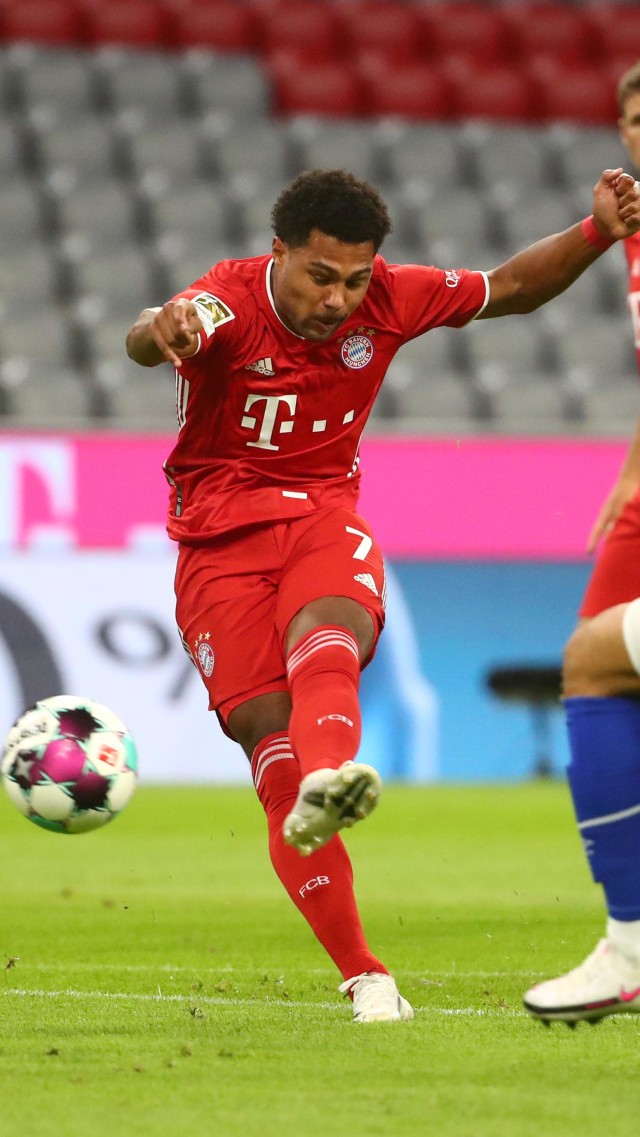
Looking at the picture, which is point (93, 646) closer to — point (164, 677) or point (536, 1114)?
point (164, 677)

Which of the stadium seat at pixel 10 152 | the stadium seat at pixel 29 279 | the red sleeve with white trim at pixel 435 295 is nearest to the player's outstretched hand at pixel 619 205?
the red sleeve with white trim at pixel 435 295

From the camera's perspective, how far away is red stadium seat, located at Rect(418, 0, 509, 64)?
18219mm

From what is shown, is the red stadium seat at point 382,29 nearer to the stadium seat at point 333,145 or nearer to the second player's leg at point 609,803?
the stadium seat at point 333,145

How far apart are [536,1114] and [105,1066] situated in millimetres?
884

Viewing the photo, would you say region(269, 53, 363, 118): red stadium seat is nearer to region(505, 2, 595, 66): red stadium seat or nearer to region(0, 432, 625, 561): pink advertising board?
region(505, 2, 595, 66): red stadium seat

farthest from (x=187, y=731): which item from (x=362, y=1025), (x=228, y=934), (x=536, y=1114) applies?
(x=536, y=1114)

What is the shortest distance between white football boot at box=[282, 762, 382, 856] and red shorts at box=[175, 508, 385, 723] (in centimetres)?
72

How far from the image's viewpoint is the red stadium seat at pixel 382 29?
17969 mm

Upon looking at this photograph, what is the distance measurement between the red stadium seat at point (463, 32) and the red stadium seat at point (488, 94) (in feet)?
1.57

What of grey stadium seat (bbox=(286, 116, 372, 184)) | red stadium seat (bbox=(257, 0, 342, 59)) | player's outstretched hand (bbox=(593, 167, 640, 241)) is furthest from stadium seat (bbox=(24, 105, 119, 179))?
player's outstretched hand (bbox=(593, 167, 640, 241))

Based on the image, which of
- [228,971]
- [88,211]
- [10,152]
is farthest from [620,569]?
[10,152]

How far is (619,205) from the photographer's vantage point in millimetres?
4270

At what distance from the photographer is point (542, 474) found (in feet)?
39.6

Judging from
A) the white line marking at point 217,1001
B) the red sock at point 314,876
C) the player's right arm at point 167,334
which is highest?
the player's right arm at point 167,334
